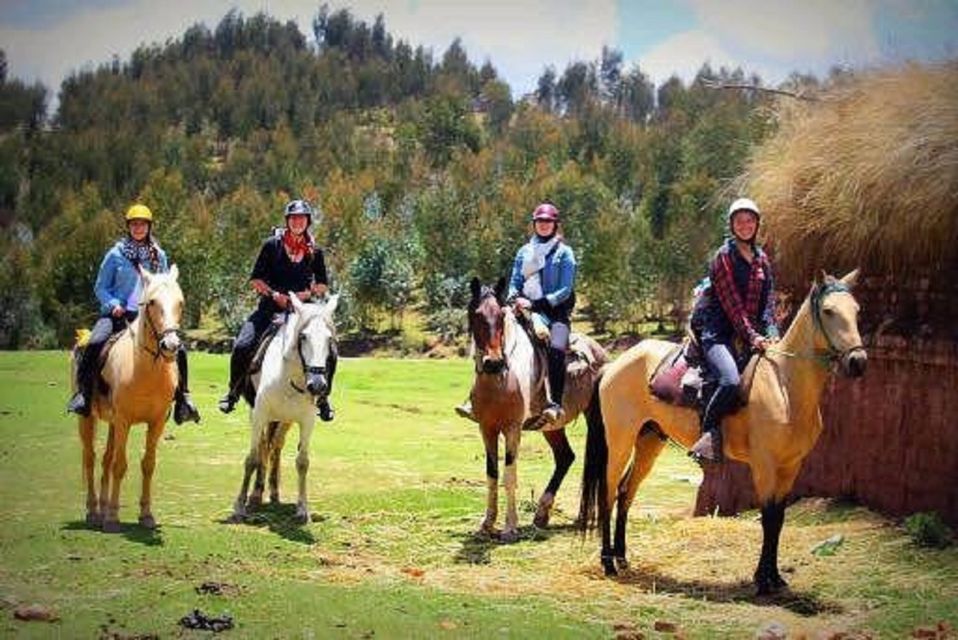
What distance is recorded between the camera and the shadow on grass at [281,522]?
11.7 m

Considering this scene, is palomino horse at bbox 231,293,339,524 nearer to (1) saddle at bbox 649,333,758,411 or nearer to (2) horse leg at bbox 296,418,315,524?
(2) horse leg at bbox 296,418,315,524

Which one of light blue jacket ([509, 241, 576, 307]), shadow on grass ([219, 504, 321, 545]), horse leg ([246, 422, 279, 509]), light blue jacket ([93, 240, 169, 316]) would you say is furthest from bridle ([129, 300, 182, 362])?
light blue jacket ([509, 241, 576, 307])

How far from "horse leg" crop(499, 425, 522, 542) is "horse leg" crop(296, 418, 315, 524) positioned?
229 centimetres

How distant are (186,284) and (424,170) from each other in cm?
5922

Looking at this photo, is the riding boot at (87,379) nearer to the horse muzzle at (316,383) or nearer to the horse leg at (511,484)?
the horse muzzle at (316,383)

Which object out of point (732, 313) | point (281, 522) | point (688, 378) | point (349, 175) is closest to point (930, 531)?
point (688, 378)

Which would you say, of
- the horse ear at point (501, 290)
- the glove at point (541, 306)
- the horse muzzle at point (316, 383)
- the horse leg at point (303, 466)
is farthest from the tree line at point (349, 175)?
the horse leg at point (303, 466)

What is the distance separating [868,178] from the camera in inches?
436

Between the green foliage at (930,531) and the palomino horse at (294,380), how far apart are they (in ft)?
20.1

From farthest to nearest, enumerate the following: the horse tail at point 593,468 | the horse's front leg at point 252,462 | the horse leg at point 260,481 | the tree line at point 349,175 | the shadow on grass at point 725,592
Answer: the tree line at point 349,175 < the horse leg at point 260,481 < the horse's front leg at point 252,462 < the horse tail at point 593,468 < the shadow on grass at point 725,592

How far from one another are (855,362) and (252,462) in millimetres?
7094

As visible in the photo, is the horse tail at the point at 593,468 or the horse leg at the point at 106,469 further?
the horse leg at the point at 106,469

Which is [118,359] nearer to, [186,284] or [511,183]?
[186,284]

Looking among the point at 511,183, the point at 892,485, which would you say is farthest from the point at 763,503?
the point at 511,183
